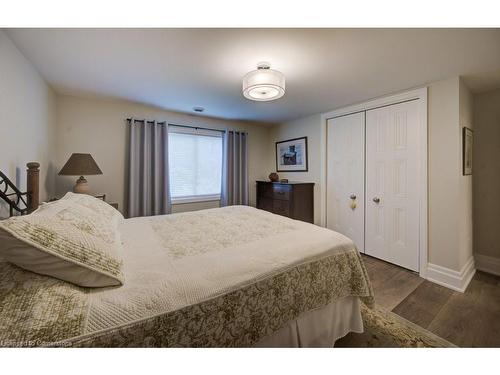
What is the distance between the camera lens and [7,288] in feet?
2.24

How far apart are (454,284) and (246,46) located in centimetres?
297

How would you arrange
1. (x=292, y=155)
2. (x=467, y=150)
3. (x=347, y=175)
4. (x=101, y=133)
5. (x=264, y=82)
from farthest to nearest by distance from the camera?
(x=292, y=155), (x=347, y=175), (x=101, y=133), (x=467, y=150), (x=264, y=82)

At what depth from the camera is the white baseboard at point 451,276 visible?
207 centimetres

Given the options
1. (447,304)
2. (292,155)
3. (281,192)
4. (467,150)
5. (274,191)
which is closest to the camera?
(447,304)

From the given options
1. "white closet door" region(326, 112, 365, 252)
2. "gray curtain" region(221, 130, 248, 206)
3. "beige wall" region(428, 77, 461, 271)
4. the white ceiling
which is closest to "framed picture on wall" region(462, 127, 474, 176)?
"beige wall" region(428, 77, 461, 271)

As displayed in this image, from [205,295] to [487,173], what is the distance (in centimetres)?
343

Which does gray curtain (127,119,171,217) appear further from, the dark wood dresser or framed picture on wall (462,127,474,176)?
framed picture on wall (462,127,474,176)

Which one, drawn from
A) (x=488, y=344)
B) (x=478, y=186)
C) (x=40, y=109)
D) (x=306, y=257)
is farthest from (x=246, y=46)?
(x=478, y=186)

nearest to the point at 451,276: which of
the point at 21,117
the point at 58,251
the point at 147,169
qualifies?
the point at 58,251

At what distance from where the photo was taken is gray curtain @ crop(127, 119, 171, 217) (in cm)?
304

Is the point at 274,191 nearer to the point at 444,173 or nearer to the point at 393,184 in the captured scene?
the point at 393,184

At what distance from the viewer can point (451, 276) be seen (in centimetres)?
211

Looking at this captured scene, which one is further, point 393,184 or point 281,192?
point 281,192
